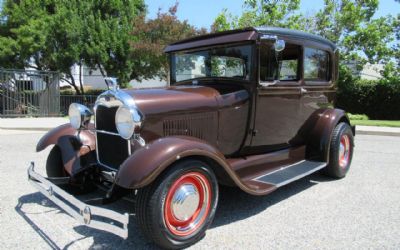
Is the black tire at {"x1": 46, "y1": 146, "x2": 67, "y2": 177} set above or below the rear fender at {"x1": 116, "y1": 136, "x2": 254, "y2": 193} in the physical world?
below

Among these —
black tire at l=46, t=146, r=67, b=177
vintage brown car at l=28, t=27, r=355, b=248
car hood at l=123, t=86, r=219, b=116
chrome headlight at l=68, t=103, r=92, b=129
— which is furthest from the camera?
black tire at l=46, t=146, r=67, b=177

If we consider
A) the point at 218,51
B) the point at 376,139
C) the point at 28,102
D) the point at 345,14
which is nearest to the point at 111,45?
the point at 28,102

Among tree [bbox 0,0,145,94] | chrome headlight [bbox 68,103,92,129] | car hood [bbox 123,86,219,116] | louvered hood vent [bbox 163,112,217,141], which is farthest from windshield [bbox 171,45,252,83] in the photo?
tree [bbox 0,0,145,94]

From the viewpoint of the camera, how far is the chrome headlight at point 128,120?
3.30 metres

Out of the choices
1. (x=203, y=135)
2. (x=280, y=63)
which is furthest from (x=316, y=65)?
(x=203, y=135)

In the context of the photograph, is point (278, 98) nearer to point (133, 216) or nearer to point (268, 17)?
point (133, 216)

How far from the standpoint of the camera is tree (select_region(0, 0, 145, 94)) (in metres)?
18.0

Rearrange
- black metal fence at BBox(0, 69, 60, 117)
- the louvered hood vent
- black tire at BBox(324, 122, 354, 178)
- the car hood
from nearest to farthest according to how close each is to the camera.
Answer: the car hood < the louvered hood vent < black tire at BBox(324, 122, 354, 178) < black metal fence at BBox(0, 69, 60, 117)

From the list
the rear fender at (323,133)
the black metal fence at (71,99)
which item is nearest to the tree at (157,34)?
the black metal fence at (71,99)

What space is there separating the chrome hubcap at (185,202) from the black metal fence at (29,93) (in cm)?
1517

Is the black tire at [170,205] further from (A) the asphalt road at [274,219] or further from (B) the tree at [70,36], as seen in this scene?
(B) the tree at [70,36]

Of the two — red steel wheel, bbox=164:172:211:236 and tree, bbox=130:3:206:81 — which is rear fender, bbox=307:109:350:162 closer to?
red steel wheel, bbox=164:172:211:236

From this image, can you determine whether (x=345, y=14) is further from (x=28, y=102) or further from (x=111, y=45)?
(x=28, y=102)

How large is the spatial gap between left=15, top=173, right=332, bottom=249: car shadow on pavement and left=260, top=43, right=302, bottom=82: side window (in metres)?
1.45
